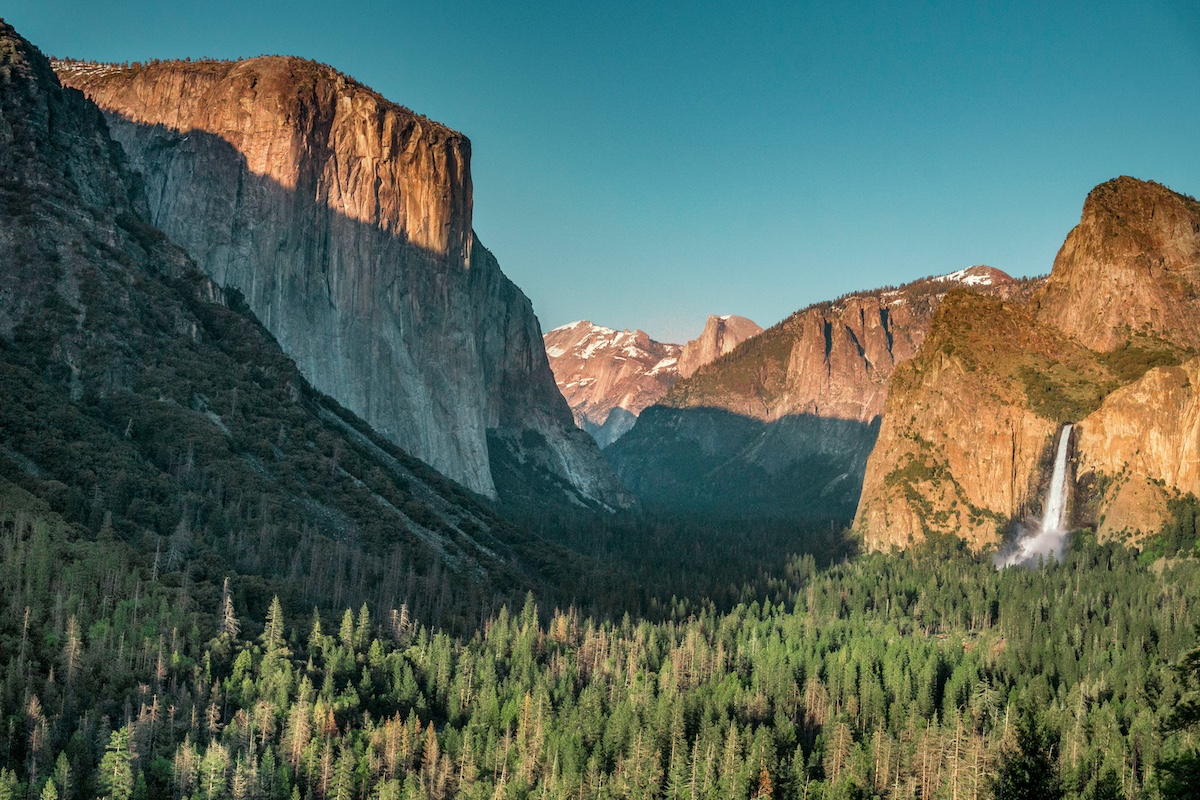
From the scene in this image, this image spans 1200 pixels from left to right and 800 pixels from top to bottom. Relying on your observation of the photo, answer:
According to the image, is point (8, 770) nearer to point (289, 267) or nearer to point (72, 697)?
point (72, 697)

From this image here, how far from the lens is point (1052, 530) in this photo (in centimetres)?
16350

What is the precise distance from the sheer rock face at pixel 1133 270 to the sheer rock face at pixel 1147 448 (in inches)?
989

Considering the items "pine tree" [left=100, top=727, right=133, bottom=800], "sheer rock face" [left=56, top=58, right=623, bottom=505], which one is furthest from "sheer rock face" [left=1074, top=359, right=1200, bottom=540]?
"pine tree" [left=100, top=727, right=133, bottom=800]

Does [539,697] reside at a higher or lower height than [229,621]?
lower

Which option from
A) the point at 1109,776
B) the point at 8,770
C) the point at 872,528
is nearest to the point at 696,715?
the point at 1109,776

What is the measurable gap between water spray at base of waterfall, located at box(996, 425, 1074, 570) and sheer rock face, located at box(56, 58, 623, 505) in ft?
301

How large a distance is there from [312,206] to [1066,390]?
395 feet

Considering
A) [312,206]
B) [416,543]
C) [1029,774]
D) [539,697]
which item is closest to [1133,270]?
[416,543]

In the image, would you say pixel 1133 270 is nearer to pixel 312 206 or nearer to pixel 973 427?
pixel 973 427

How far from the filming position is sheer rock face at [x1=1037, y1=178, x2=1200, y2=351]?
179 m

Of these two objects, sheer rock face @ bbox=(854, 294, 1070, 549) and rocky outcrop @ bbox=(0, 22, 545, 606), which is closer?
rocky outcrop @ bbox=(0, 22, 545, 606)

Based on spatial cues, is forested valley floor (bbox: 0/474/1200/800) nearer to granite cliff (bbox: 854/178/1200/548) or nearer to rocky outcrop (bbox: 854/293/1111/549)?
granite cliff (bbox: 854/178/1200/548)

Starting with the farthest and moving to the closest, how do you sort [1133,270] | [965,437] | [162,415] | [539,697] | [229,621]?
[1133,270] < [965,437] < [162,415] < [229,621] < [539,697]

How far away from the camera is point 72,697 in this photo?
79.4 m
